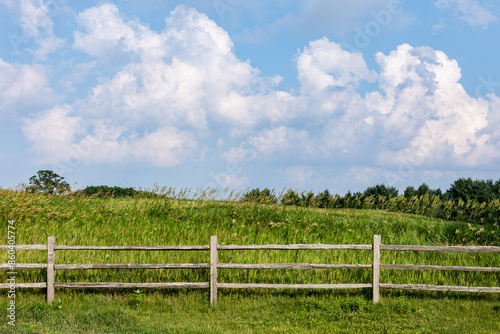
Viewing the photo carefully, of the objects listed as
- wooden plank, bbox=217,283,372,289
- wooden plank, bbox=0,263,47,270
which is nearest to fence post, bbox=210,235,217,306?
wooden plank, bbox=217,283,372,289

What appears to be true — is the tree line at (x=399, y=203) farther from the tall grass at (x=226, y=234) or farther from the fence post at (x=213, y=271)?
the fence post at (x=213, y=271)

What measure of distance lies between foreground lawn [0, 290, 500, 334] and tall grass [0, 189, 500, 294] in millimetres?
598

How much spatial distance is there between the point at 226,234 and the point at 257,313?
360 cm

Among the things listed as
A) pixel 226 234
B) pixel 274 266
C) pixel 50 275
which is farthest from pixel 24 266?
pixel 274 266

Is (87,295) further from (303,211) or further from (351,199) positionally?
(351,199)

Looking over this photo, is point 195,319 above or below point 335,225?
below

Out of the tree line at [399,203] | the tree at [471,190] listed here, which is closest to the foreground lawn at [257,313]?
the tree line at [399,203]

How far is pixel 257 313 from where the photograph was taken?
965cm

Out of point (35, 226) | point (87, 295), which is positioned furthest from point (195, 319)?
point (35, 226)

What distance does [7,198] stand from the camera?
15.8 m

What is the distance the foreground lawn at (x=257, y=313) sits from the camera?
352 inches

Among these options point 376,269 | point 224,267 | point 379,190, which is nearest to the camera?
point 224,267

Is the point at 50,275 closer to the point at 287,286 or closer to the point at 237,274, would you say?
the point at 237,274

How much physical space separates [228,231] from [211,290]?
3.18 meters
